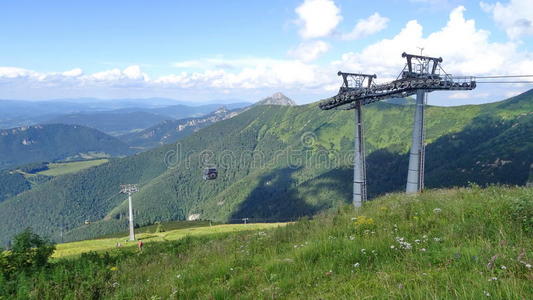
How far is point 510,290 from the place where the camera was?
4.17 meters

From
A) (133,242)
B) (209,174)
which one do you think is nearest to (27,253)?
(133,242)

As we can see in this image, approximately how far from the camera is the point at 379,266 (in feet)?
23.1

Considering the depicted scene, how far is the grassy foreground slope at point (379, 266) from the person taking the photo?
5227 millimetres

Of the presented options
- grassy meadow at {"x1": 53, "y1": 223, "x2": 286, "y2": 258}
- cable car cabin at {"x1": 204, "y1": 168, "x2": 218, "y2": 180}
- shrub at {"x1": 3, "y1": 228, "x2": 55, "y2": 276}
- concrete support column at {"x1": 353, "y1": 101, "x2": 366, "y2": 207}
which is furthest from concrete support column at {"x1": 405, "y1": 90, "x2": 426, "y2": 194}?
cable car cabin at {"x1": 204, "y1": 168, "x2": 218, "y2": 180}

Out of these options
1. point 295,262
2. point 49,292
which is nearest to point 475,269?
point 295,262

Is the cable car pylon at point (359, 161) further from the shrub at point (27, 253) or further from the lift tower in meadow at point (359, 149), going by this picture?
the shrub at point (27, 253)

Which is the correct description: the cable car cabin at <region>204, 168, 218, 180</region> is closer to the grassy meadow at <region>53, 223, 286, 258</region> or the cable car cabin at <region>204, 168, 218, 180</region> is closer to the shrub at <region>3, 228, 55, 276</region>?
the grassy meadow at <region>53, 223, 286, 258</region>

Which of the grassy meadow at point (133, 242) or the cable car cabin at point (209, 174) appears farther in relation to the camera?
the cable car cabin at point (209, 174)

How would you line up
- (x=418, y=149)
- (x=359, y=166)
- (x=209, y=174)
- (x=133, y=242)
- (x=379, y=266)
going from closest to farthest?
(x=379, y=266), (x=418, y=149), (x=359, y=166), (x=133, y=242), (x=209, y=174)

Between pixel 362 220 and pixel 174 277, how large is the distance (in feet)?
22.4

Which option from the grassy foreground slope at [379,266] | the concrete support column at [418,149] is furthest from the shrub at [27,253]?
the concrete support column at [418,149]

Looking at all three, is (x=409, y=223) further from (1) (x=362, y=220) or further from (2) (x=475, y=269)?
(2) (x=475, y=269)

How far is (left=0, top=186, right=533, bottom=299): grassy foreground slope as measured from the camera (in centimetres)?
523

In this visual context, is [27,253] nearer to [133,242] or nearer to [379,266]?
→ [379,266]
